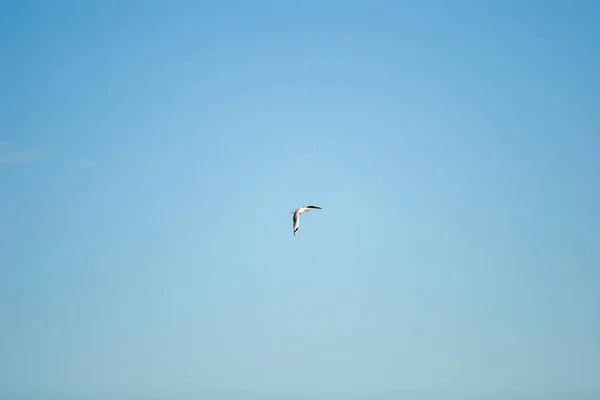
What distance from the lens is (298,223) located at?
6491 inches

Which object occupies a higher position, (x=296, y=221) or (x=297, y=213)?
(x=297, y=213)

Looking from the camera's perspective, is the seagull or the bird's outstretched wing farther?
the seagull

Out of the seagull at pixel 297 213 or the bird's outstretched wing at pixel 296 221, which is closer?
the bird's outstretched wing at pixel 296 221

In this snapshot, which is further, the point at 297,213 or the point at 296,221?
the point at 297,213
